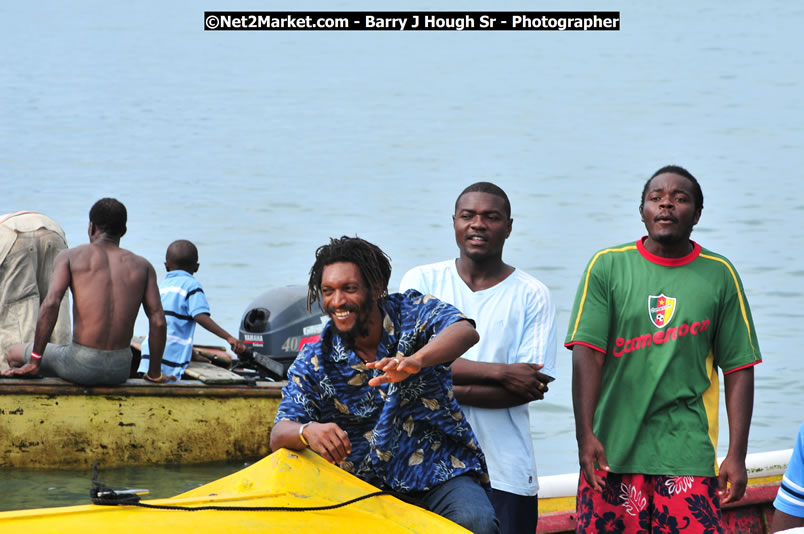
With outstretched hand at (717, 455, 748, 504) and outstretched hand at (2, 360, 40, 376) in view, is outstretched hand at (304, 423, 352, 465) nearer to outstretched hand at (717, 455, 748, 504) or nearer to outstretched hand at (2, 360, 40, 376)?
outstretched hand at (717, 455, 748, 504)

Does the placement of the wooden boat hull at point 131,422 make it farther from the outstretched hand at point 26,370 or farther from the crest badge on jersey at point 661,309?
the crest badge on jersey at point 661,309

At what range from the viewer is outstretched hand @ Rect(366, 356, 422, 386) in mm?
3227

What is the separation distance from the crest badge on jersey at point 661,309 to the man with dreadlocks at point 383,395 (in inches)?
29.8

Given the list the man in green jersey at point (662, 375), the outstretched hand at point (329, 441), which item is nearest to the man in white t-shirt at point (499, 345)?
the man in green jersey at point (662, 375)

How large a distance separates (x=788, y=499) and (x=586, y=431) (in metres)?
0.92

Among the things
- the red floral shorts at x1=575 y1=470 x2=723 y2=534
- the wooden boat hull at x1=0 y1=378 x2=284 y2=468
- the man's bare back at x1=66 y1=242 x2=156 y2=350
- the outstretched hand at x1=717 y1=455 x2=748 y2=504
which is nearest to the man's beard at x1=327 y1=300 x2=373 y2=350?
the red floral shorts at x1=575 y1=470 x2=723 y2=534

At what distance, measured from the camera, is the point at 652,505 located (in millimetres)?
3920

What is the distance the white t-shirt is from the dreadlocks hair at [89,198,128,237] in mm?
4131

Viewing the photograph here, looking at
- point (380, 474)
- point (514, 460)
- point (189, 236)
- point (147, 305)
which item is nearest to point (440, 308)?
point (380, 474)

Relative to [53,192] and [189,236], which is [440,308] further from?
→ [53,192]

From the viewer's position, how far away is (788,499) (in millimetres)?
3068

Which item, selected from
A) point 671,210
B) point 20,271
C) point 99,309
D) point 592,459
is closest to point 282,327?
point 99,309

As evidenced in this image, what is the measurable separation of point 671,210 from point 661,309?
1.08 ft

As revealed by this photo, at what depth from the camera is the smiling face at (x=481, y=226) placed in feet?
13.7
